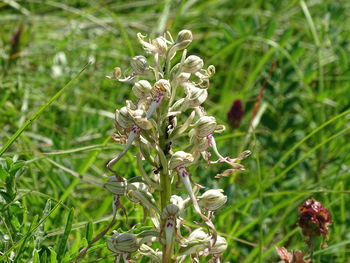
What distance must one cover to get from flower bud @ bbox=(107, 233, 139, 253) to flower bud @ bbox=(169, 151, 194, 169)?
195 millimetres

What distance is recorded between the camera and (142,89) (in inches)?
64.9

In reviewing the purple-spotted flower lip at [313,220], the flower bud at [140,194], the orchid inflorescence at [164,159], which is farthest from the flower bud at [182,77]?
the purple-spotted flower lip at [313,220]

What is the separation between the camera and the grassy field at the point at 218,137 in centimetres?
233

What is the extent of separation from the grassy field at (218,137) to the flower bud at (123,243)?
0.20 meters

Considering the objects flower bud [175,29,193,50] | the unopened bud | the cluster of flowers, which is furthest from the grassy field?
flower bud [175,29,193,50]

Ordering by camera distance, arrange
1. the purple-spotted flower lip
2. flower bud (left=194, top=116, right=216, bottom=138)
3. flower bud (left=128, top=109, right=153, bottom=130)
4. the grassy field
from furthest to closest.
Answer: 1. the grassy field
2. the purple-spotted flower lip
3. flower bud (left=194, top=116, right=216, bottom=138)
4. flower bud (left=128, top=109, right=153, bottom=130)

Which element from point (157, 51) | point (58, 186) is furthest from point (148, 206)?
point (58, 186)

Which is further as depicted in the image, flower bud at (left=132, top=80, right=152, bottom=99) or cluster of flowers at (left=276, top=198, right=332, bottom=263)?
cluster of flowers at (left=276, top=198, right=332, bottom=263)

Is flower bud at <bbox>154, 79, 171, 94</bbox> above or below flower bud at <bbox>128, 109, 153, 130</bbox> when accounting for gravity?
above

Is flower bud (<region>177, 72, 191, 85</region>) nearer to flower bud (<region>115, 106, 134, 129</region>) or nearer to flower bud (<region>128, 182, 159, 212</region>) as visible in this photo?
flower bud (<region>115, 106, 134, 129</region>)

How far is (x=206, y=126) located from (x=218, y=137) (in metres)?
1.09

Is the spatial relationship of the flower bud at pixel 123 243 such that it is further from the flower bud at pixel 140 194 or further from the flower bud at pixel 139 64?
the flower bud at pixel 139 64

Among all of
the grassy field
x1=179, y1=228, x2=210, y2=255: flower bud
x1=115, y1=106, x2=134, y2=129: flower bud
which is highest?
x1=115, y1=106, x2=134, y2=129: flower bud

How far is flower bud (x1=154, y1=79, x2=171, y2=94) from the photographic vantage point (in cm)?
158
